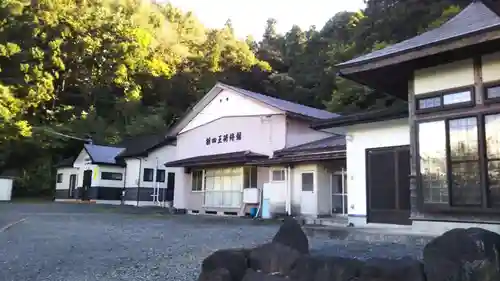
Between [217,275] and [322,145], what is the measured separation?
1166 centimetres

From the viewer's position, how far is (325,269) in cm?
281

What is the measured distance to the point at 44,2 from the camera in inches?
1303

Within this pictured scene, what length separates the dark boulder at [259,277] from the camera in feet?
10.2

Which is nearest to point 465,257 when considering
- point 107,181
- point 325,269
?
point 325,269

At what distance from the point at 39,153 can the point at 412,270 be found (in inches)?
1276

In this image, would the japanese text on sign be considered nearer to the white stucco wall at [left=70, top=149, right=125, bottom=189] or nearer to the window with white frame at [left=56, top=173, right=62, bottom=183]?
the white stucco wall at [left=70, top=149, right=125, bottom=189]

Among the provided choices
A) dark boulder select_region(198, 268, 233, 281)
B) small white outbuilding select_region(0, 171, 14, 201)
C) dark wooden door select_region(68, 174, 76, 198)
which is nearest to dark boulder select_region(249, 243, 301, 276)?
dark boulder select_region(198, 268, 233, 281)

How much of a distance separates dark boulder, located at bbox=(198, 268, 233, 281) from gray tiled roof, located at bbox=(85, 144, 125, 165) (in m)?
23.9

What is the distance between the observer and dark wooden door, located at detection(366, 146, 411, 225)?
29.4 feet

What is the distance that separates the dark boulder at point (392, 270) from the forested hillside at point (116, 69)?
24.6 metres

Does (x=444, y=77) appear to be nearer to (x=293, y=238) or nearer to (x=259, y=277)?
(x=293, y=238)

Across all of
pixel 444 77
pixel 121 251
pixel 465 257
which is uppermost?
pixel 444 77

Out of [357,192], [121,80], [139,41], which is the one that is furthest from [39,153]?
[357,192]

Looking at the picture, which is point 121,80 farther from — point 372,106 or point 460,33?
point 460,33
